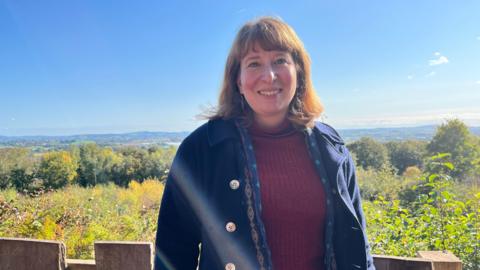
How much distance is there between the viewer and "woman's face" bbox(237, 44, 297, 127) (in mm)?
1389

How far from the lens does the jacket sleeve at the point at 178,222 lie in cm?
129

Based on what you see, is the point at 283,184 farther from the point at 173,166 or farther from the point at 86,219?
the point at 86,219

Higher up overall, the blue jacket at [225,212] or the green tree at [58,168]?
the blue jacket at [225,212]

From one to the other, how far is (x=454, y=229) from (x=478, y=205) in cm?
42

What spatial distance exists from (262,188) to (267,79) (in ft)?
1.56

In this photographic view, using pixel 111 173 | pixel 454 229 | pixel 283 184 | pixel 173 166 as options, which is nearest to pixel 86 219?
pixel 173 166

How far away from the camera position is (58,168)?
14.7 meters

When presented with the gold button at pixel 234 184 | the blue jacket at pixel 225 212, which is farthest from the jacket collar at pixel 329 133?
the gold button at pixel 234 184

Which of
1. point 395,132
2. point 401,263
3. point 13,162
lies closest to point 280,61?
point 401,263

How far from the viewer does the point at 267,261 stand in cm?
120

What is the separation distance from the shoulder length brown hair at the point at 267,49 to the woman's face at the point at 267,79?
0.04 meters

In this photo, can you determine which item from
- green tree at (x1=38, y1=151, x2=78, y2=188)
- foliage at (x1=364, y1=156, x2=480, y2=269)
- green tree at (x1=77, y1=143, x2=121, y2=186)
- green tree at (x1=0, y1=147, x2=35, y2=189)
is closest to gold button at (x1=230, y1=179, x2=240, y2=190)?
foliage at (x1=364, y1=156, x2=480, y2=269)

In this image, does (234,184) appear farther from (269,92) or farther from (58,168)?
(58,168)

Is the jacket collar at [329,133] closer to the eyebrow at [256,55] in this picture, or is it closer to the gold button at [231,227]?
the eyebrow at [256,55]
